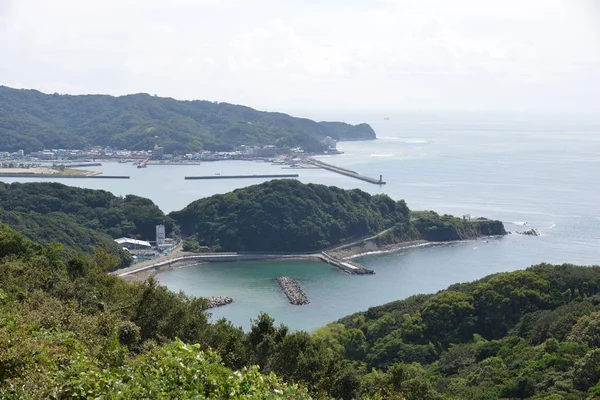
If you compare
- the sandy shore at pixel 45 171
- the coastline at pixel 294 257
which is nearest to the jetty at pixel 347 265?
the coastline at pixel 294 257

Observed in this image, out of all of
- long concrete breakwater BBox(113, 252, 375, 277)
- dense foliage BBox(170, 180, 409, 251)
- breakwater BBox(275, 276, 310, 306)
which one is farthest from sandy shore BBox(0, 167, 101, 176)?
breakwater BBox(275, 276, 310, 306)

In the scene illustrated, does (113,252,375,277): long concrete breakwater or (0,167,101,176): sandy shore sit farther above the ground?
(0,167,101,176): sandy shore

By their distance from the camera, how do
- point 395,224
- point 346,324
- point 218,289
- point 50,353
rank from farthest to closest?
1. point 395,224
2. point 218,289
3. point 346,324
4. point 50,353

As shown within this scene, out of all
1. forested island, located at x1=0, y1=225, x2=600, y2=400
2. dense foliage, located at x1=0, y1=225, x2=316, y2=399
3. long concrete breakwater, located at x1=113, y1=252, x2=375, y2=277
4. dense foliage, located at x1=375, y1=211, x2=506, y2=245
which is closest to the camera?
dense foliage, located at x1=0, y1=225, x2=316, y2=399

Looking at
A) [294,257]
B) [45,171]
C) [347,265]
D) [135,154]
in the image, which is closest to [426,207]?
[294,257]

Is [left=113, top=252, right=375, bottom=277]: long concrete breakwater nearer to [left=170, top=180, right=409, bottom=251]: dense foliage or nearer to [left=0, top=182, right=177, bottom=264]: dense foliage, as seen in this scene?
[left=170, top=180, right=409, bottom=251]: dense foliage

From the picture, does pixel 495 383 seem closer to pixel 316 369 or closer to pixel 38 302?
pixel 316 369

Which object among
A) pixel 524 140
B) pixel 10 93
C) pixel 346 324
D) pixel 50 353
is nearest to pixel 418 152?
pixel 524 140
